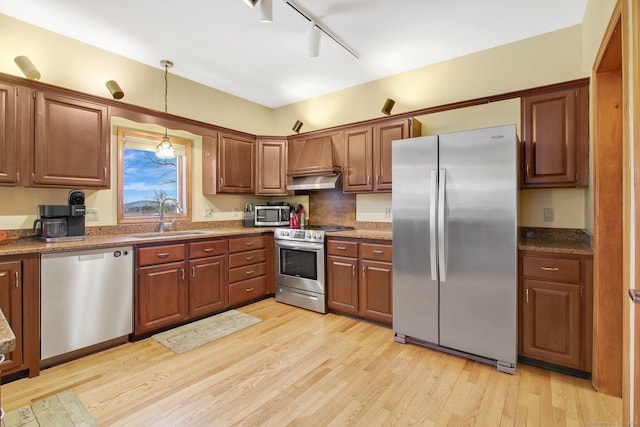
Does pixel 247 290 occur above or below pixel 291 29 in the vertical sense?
below

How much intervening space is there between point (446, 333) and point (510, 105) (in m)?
2.18

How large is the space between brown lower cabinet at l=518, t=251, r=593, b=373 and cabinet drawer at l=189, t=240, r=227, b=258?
283 cm

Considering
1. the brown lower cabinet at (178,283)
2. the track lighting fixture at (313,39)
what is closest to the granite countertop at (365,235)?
the brown lower cabinet at (178,283)

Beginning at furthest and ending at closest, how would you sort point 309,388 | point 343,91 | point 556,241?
point 343,91 < point 556,241 < point 309,388

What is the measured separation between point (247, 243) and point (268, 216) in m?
0.63

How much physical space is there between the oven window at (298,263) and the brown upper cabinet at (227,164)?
1.05m

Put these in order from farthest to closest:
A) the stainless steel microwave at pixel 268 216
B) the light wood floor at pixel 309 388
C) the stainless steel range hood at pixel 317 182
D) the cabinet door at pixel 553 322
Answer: the stainless steel microwave at pixel 268 216 → the stainless steel range hood at pixel 317 182 → the cabinet door at pixel 553 322 → the light wood floor at pixel 309 388

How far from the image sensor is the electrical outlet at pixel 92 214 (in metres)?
3.05

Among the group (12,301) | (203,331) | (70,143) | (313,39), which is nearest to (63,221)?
(70,143)

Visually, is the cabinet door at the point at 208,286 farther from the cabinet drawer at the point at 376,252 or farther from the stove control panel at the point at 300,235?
the cabinet drawer at the point at 376,252

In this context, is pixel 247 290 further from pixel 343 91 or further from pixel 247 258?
pixel 343 91

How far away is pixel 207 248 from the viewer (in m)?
3.35

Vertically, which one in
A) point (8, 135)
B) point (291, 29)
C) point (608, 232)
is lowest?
point (608, 232)

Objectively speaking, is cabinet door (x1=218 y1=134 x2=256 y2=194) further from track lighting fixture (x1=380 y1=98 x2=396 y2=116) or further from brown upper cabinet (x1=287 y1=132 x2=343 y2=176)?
track lighting fixture (x1=380 y1=98 x2=396 y2=116)
